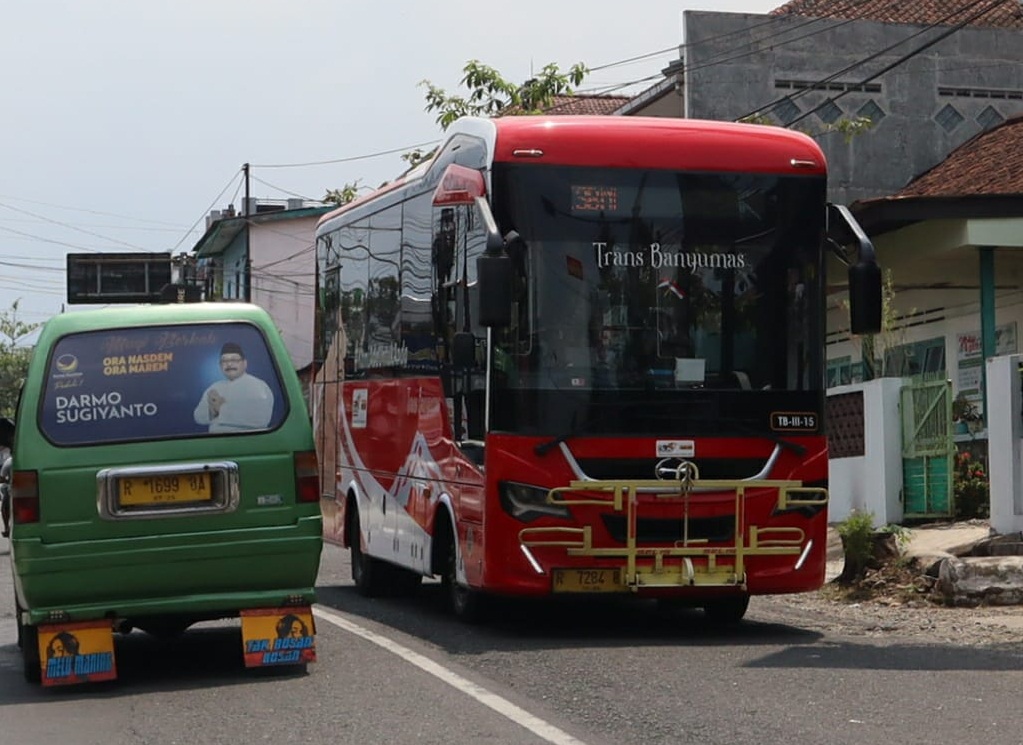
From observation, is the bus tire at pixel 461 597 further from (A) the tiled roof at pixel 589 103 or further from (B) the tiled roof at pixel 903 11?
(A) the tiled roof at pixel 589 103

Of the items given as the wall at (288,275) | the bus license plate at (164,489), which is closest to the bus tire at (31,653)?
the bus license plate at (164,489)

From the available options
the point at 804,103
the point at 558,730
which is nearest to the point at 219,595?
the point at 558,730

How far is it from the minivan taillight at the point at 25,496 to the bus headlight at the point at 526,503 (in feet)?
11.6

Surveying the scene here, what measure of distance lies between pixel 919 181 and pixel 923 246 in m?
6.05

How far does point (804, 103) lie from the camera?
36.7 meters

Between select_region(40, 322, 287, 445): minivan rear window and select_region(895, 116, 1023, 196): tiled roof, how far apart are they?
1398 centimetres

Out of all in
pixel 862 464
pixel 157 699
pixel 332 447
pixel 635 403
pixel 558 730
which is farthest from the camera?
pixel 862 464

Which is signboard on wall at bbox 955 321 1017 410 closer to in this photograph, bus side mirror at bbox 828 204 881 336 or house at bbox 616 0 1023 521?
house at bbox 616 0 1023 521

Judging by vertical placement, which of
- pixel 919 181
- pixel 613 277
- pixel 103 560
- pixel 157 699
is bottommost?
pixel 157 699

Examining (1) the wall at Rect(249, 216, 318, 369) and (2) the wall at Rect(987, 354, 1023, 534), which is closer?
(2) the wall at Rect(987, 354, 1023, 534)

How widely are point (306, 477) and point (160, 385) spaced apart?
3.17 feet

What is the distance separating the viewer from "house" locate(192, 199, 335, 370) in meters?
66.8

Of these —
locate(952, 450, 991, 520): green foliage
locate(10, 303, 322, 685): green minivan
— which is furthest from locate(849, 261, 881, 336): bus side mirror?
locate(952, 450, 991, 520): green foliage

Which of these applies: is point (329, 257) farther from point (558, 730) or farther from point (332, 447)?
point (558, 730)
